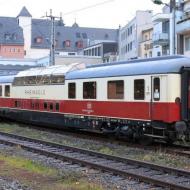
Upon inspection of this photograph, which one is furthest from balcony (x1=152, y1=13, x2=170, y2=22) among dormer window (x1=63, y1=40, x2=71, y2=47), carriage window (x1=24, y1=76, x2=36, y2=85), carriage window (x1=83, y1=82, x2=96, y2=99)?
dormer window (x1=63, y1=40, x2=71, y2=47)

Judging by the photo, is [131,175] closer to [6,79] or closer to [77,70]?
[77,70]

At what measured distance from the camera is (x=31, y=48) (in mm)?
129875

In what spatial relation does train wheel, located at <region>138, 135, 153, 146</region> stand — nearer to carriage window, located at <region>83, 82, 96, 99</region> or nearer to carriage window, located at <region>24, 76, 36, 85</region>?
carriage window, located at <region>83, 82, 96, 99</region>

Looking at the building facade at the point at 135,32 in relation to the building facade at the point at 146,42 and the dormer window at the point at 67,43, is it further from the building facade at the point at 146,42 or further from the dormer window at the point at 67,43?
the dormer window at the point at 67,43

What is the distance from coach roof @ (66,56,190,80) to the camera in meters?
17.1

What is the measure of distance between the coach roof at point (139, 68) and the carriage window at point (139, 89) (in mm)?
296

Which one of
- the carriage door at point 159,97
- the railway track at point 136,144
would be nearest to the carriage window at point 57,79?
the railway track at point 136,144

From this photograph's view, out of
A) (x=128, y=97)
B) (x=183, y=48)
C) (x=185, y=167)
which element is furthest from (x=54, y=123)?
(x=183, y=48)

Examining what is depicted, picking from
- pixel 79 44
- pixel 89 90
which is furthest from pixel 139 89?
pixel 79 44

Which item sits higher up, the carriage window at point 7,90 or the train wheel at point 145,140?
the carriage window at point 7,90

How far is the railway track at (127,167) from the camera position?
38.4 feet

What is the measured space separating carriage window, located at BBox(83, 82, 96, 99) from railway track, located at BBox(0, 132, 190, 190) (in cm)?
326

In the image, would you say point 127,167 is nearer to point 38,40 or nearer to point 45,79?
point 45,79

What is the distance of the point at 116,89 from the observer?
19641mm
